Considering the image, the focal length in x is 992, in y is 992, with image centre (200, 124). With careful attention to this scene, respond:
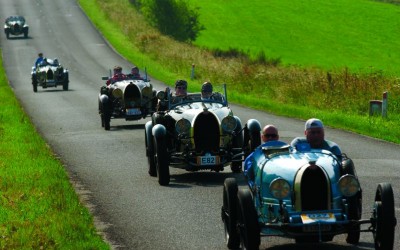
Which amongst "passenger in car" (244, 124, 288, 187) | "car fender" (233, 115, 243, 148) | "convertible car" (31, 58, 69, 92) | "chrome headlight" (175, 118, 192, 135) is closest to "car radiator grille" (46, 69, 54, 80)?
"convertible car" (31, 58, 69, 92)

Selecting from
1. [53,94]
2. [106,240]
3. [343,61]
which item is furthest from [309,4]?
[106,240]

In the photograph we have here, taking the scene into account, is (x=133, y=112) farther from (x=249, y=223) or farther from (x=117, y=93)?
(x=249, y=223)

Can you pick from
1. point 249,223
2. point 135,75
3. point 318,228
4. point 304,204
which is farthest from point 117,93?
point 318,228

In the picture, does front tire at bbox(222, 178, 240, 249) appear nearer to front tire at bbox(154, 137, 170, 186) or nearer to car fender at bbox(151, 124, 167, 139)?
front tire at bbox(154, 137, 170, 186)

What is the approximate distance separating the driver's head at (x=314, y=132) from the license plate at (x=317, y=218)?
1.41 metres

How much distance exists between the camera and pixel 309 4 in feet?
349

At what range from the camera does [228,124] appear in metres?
17.1

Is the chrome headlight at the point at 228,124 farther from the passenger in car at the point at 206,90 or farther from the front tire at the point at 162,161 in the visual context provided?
the passenger in car at the point at 206,90

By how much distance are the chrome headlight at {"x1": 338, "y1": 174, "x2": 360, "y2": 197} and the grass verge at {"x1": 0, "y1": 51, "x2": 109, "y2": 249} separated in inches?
112

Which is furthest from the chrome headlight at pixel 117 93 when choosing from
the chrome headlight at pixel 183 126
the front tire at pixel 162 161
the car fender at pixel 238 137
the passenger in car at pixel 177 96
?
the front tire at pixel 162 161

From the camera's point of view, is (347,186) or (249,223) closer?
(249,223)

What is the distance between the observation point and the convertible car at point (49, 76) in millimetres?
46094

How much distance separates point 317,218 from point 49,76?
3797 cm

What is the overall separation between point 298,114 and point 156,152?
1403 centimetres
